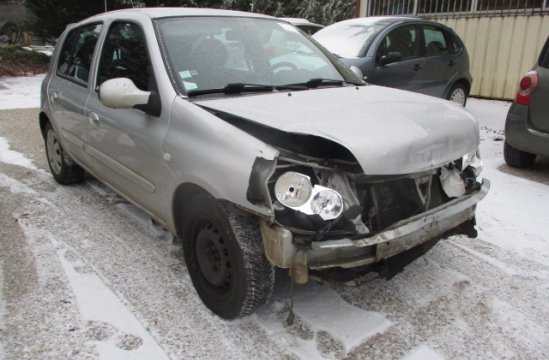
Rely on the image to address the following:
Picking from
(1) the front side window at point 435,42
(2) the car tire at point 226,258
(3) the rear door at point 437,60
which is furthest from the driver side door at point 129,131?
(1) the front side window at point 435,42

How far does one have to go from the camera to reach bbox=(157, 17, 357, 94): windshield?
293 cm

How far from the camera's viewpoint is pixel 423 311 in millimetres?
2719

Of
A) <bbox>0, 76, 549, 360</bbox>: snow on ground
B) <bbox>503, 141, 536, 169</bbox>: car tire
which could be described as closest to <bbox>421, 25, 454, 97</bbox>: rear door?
<bbox>503, 141, 536, 169</bbox>: car tire

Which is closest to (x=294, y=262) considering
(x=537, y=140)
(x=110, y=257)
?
(x=110, y=257)

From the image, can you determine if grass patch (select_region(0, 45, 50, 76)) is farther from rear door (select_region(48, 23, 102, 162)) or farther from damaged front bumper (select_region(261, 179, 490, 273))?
damaged front bumper (select_region(261, 179, 490, 273))

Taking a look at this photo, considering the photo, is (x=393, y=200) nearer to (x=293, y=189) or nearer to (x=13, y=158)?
(x=293, y=189)

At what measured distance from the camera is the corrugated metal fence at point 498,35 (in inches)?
353

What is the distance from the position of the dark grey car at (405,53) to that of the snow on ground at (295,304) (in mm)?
3090

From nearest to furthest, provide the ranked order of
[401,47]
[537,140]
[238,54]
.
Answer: [238,54] → [537,140] → [401,47]

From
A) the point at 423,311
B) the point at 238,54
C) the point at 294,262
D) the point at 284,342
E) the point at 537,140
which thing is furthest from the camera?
the point at 537,140

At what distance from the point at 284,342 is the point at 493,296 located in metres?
1.37

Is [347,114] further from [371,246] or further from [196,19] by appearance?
[196,19]

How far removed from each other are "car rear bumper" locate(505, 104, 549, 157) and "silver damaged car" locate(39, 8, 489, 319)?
227cm

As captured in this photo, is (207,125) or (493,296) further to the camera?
(493,296)
